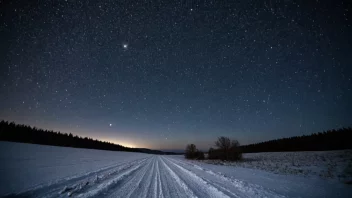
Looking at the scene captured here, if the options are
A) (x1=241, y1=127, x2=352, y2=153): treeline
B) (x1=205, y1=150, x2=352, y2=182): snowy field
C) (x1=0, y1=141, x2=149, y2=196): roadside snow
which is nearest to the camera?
(x1=0, y1=141, x2=149, y2=196): roadside snow

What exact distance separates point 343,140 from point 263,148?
30.6 metres

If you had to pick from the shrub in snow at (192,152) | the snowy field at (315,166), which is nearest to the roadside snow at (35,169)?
the snowy field at (315,166)

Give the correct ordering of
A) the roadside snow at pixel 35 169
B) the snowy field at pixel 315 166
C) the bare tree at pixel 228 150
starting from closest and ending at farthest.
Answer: the roadside snow at pixel 35 169 → the snowy field at pixel 315 166 → the bare tree at pixel 228 150

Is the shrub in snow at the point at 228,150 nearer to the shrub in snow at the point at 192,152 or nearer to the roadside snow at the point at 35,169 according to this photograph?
the shrub in snow at the point at 192,152

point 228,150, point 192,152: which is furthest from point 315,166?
point 192,152

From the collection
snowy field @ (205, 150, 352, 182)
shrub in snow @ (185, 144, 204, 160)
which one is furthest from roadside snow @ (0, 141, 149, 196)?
shrub in snow @ (185, 144, 204, 160)

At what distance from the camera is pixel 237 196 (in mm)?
5438

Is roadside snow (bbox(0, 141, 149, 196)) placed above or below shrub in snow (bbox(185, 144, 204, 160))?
above

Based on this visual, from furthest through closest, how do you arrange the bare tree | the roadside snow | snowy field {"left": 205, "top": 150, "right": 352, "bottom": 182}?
the bare tree → snowy field {"left": 205, "top": 150, "right": 352, "bottom": 182} → the roadside snow

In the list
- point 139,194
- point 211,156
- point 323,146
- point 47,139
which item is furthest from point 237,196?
point 47,139

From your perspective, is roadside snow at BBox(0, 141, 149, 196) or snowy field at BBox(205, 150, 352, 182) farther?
snowy field at BBox(205, 150, 352, 182)

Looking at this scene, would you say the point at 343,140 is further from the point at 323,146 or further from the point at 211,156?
the point at 211,156

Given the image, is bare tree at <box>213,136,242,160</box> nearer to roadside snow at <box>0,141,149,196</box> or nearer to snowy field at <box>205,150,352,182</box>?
snowy field at <box>205,150,352,182</box>

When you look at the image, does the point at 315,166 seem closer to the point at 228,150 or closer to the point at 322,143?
the point at 228,150
